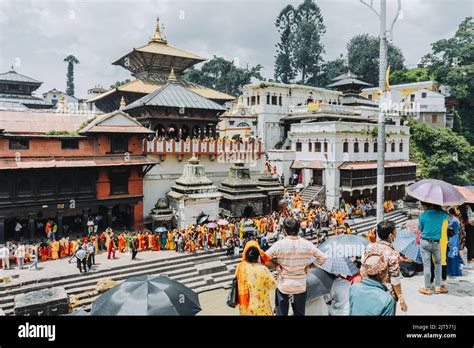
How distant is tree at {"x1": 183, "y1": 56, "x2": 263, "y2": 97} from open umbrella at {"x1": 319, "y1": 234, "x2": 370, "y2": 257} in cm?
5256

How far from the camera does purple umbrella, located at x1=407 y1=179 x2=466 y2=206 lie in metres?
6.51

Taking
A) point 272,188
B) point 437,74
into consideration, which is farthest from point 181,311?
point 437,74

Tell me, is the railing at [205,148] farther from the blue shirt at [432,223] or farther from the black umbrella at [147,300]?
the blue shirt at [432,223]

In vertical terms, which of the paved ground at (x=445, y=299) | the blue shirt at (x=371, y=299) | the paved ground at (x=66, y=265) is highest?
the blue shirt at (x=371, y=299)

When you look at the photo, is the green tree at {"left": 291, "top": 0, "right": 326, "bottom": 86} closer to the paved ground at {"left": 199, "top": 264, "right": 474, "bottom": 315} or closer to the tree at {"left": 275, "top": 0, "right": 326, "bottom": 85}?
the tree at {"left": 275, "top": 0, "right": 326, "bottom": 85}

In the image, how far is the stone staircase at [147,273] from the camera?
49.0 feet

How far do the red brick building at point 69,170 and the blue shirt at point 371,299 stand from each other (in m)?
19.2

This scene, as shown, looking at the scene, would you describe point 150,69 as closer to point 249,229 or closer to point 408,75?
point 249,229

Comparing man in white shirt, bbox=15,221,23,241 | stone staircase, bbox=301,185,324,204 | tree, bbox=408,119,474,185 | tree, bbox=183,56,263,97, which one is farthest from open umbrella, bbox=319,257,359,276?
tree, bbox=183,56,263,97

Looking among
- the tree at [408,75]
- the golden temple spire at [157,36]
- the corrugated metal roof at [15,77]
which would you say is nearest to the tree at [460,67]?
the tree at [408,75]

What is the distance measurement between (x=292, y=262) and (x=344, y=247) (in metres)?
3.49

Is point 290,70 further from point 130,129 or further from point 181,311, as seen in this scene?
point 181,311

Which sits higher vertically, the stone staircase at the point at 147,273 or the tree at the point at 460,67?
the tree at the point at 460,67

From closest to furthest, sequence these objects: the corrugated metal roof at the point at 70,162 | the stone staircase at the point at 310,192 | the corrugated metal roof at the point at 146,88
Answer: the corrugated metal roof at the point at 70,162, the corrugated metal roof at the point at 146,88, the stone staircase at the point at 310,192
